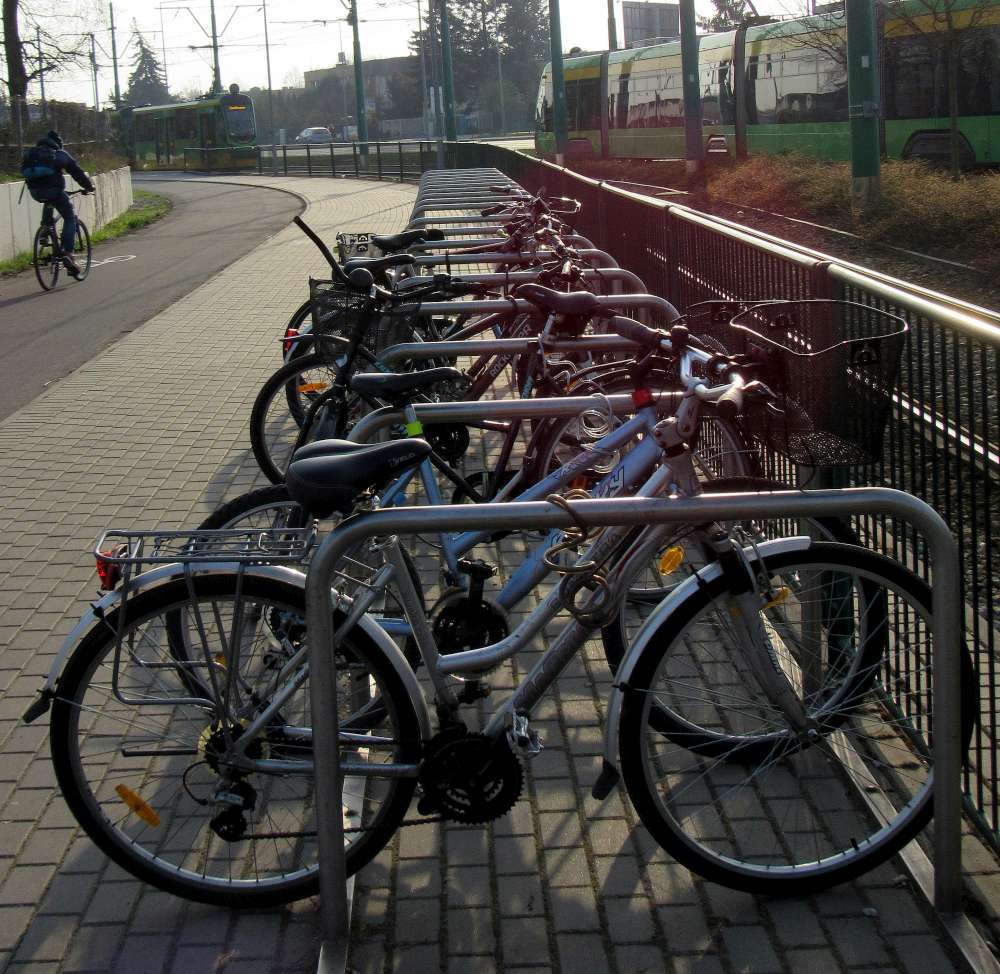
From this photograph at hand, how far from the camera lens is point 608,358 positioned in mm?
6707

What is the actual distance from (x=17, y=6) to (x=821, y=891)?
1353 inches

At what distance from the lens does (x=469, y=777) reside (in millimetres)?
3221

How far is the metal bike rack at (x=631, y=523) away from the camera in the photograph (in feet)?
9.42

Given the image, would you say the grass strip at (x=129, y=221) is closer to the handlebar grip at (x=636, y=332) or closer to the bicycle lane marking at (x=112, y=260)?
the bicycle lane marking at (x=112, y=260)

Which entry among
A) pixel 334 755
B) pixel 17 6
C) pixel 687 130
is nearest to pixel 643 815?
pixel 334 755

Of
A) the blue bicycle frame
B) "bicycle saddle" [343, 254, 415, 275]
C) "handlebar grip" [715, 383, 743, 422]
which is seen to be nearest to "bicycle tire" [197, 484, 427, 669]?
the blue bicycle frame

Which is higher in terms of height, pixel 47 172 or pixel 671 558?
pixel 47 172

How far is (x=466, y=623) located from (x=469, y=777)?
67 cm

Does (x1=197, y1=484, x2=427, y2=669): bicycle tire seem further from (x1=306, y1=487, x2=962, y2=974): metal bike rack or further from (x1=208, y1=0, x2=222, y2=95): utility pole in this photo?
(x1=208, y1=0, x2=222, y2=95): utility pole

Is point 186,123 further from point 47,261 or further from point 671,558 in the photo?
point 671,558

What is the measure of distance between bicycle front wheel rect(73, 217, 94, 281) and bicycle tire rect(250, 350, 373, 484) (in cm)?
1208

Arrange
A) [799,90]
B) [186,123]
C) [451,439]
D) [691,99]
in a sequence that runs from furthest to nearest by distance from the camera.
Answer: [186,123] < [691,99] < [799,90] < [451,439]

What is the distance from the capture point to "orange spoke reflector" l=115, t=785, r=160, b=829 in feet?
10.8

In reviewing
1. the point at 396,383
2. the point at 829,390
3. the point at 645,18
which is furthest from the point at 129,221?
the point at 645,18
